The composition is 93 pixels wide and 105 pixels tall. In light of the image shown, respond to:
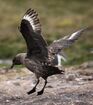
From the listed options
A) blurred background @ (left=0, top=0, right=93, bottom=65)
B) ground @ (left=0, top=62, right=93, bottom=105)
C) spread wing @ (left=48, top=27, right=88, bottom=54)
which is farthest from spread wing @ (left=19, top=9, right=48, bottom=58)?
blurred background @ (left=0, top=0, right=93, bottom=65)

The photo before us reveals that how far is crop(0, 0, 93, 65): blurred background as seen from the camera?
1339 inches

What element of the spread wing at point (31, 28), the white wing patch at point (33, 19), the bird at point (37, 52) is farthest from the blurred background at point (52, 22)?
the white wing patch at point (33, 19)

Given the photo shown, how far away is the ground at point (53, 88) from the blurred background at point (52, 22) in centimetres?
675

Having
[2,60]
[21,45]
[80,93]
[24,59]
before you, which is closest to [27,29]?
[24,59]

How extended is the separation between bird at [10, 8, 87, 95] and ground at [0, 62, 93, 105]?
589 millimetres

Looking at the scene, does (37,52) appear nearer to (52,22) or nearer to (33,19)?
(33,19)

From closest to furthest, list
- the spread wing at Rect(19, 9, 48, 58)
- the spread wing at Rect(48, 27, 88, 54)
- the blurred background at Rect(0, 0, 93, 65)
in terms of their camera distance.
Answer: the spread wing at Rect(19, 9, 48, 58)
the spread wing at Rect(48, 27, 88, 54)
the blurred background at Rect(0, 0, 93, 65)

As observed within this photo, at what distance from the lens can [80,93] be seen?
16688mm

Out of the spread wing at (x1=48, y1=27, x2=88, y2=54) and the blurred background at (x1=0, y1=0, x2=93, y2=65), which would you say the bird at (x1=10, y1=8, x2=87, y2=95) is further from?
the blurred background at (x1=0, y1=0, x2=93, y2=65)

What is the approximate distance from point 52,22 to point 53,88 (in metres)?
30.7

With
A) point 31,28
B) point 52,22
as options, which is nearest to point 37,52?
point 31,28

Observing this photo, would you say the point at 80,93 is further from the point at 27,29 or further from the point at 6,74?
the point at 6,74

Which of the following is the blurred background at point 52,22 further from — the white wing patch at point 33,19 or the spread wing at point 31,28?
the white wing patch at point 33,19

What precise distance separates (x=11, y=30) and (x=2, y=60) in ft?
44.5
